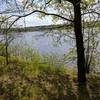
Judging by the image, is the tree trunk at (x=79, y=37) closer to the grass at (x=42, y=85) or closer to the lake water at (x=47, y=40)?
the grass at (x=42, y=85)

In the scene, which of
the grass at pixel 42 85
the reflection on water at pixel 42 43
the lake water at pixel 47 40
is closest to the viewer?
the grass at pixel 42 85

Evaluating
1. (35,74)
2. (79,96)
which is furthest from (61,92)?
(35,74)

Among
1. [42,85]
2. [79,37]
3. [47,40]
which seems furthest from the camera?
[47,40]

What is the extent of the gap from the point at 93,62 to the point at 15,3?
29.2 feet

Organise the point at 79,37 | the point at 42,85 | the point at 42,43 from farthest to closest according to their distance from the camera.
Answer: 1. the point at 42,43
2. the point at 79,37
3. the point at 42,85

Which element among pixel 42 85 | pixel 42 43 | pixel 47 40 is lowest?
pixel 42 85

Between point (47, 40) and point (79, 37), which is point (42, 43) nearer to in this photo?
point (47, 40)

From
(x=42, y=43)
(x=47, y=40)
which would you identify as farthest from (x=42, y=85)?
(x=42, y=43)

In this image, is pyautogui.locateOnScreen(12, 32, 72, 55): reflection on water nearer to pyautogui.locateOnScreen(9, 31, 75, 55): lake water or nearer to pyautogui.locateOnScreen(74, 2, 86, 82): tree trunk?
pyautogui.locateOnScreen(9, 31, 75, 55): lake water

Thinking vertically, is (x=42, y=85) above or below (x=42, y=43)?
below

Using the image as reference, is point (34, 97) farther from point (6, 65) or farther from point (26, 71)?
point (6, 65)

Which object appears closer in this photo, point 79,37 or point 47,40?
point 79,37

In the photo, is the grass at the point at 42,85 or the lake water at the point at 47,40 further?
the lake water at the point at 47,40

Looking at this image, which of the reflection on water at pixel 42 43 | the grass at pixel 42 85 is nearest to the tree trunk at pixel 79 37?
the grass at pixel 42 85
